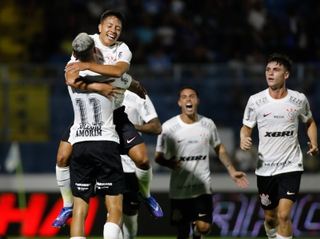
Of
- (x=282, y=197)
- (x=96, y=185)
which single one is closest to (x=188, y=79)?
(x=282, y=197)

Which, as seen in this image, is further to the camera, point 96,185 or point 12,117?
point 12,117

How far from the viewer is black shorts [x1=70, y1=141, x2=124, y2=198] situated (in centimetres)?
624

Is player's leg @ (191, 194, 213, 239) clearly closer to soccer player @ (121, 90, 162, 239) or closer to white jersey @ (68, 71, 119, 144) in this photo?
soccer player @ (121, 90, 162, 239)

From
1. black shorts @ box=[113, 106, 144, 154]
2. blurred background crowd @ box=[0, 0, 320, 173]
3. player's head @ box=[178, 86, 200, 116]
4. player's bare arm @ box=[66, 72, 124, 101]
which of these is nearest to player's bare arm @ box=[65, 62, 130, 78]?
player's bare arm @ box=[66, 72, 124, 101]

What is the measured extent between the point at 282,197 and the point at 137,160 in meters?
1.73

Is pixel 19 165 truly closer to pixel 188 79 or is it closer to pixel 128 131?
pixel 188 79

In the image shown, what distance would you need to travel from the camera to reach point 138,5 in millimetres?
14367

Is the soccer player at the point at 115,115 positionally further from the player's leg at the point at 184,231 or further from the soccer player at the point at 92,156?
the player's leg at the point at 184,231

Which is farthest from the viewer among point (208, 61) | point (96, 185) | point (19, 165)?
point (208, 61)

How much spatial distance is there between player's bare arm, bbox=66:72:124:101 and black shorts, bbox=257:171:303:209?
2280mm

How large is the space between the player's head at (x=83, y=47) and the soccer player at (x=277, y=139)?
215 centimetres

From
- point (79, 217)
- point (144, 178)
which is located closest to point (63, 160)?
point (79, 217)

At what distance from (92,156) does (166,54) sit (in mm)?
7697

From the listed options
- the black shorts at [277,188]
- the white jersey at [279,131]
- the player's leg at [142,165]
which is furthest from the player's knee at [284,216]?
the player's leg at [142,165]
